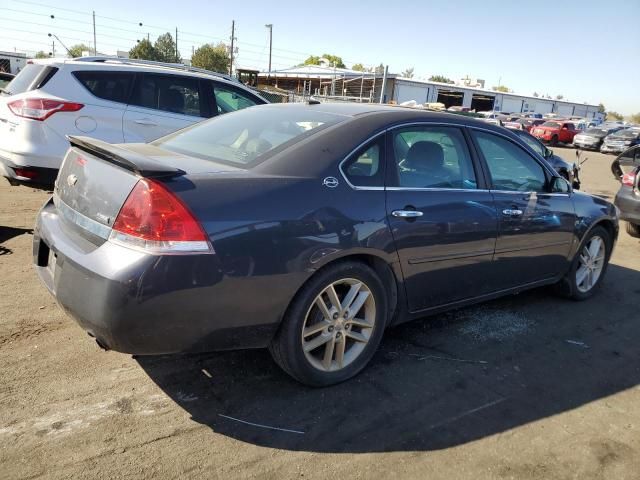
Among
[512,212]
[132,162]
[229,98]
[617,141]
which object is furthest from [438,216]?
[617,141]

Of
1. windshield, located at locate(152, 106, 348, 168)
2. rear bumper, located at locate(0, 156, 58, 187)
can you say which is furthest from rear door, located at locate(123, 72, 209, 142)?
Result: windshield, located at locate(152, 106, 348, 168)

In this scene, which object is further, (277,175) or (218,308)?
(277,175)

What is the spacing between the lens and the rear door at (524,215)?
3908 mm

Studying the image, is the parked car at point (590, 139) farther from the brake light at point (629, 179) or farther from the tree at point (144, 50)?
the tree at point (144, 50)

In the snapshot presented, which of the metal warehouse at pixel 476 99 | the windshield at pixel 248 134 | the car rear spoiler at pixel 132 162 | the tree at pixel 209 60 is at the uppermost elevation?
the tree at pixel 209 60

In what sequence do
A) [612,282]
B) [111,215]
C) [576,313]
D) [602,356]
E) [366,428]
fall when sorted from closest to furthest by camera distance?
[111,215]
[366,428]
[602,356]
[576,313]
[612,282]

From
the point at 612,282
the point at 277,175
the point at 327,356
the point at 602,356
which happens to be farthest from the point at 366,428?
the point at 612,282

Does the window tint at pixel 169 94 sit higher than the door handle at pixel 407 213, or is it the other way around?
the window tint at pixel 169 94

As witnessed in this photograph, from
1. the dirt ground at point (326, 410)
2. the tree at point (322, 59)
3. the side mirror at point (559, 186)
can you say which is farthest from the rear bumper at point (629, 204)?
the tree at point (322, 59)

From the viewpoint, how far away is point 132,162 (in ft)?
8.07

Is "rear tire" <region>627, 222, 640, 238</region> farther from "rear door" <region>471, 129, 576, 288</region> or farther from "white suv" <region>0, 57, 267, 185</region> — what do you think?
"white suv" <region>0, 57, 267, 185</region>

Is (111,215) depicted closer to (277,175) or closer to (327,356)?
(277,175)

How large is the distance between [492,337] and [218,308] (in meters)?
2.35

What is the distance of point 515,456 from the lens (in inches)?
103
